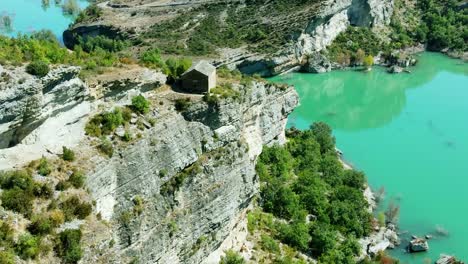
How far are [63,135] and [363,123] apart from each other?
4325 centimetres

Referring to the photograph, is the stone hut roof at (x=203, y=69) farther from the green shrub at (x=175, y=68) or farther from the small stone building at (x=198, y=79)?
the green shrub at (x=175, y=68)

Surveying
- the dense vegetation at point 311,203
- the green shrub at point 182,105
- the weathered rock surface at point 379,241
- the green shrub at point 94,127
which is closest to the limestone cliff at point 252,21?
the dense vegetation at point 311,203

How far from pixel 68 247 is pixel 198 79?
11.6 m

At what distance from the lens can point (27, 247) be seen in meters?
16.8

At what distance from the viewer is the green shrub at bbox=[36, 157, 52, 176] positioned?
18875mm

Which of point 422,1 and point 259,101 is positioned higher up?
point 259,101

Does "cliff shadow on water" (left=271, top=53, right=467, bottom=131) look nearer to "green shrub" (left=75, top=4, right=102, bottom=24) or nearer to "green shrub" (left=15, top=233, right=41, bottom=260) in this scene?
"green shrub" (left=75, top=4, right=102, bottom=24)

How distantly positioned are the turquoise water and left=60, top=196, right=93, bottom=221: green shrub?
265 feet

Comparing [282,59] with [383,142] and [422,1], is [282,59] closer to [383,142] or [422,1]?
[383,142]

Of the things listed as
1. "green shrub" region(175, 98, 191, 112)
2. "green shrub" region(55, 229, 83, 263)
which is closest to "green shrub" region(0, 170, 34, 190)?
"green shrub" region(55, 229, 83, 263)

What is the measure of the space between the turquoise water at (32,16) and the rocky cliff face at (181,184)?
75.1 m

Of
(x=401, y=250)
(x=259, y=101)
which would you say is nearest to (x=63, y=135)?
(x=259, y=101)

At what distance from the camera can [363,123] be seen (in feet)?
193

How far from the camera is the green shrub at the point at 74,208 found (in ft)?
60.7
